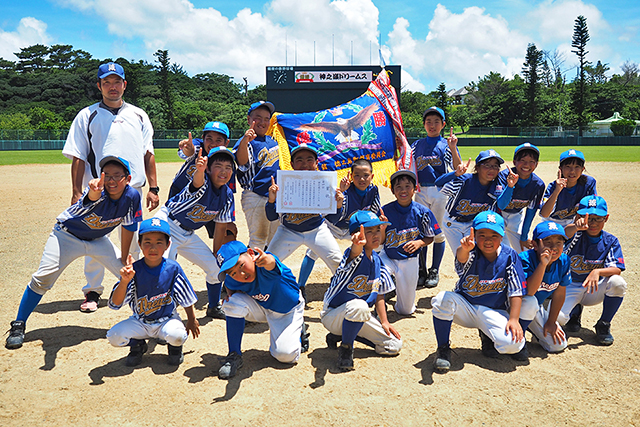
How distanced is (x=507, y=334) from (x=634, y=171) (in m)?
17.8

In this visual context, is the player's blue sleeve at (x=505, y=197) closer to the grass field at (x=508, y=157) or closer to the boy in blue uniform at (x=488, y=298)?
the boy in blue uniform at (x=488, y=298)

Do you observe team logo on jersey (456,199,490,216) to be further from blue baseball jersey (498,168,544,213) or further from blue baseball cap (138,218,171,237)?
blue baseball cap (138,218,171,237)

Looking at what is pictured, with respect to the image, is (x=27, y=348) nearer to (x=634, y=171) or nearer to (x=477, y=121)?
(x=634, y=171)

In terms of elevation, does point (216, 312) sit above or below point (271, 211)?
below

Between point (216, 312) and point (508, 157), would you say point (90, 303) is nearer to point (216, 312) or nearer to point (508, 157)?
point (216, 312)

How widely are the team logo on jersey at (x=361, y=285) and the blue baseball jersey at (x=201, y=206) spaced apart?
1.67 m

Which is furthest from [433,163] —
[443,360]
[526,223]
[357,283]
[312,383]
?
[312,383]

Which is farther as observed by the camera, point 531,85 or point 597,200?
point 531,85

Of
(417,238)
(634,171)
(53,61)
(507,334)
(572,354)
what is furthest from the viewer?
(53,61)

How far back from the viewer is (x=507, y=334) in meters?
3.84

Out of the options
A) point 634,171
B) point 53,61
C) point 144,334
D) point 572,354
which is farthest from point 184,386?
point 53,61

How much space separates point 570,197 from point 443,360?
297 cm

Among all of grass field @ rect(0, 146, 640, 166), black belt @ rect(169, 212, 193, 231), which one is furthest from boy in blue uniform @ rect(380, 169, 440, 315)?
grass field @ rect(0, 146, 640, 166)

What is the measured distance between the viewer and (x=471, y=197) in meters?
5.54
